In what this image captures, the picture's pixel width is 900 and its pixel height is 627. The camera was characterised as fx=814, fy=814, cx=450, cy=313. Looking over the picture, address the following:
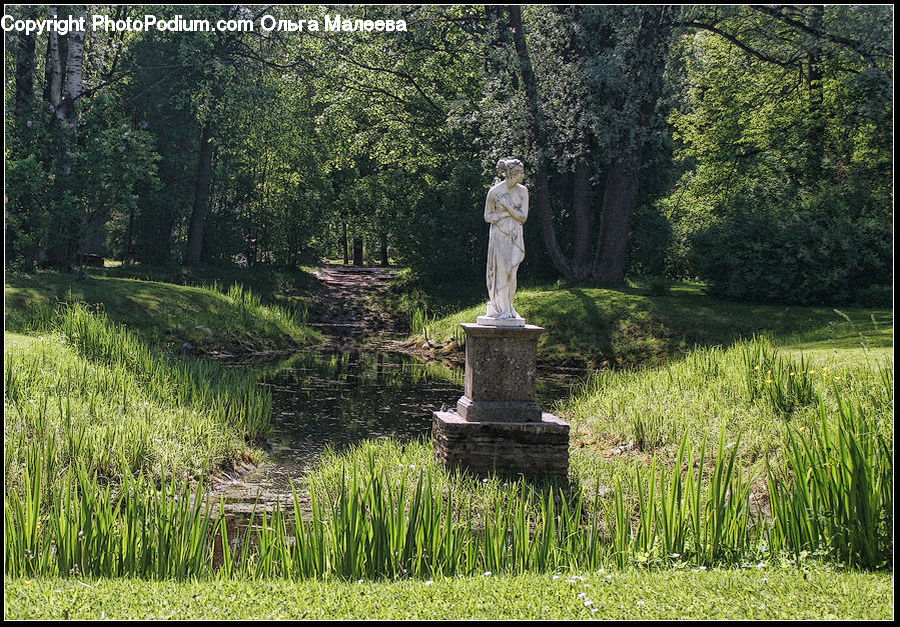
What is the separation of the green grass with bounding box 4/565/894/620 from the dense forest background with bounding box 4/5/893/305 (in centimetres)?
1535

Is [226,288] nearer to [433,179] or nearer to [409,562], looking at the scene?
[433,179]

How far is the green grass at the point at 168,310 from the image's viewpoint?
54.1 feet

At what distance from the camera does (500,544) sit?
5023 mm

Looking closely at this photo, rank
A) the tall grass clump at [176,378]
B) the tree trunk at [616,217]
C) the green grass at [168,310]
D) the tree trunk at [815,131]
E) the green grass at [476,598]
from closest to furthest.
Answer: the green grass at [476,598]
the tall grass clump at [176,378]
the green grass at [168,310]
the tree trunk at [616,217]
the tree trunk at [815,131]

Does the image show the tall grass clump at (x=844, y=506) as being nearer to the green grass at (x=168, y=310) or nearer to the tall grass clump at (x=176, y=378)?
the tall grass clump at (x=176, y=378)

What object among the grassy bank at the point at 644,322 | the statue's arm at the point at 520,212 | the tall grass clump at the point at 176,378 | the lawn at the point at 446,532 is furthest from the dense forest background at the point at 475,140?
the statue's arm at the point at 520,212

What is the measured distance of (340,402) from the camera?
13.1 metres

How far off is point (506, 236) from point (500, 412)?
1991 mm

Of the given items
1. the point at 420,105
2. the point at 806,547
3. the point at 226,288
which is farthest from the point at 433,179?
the point at 806,547

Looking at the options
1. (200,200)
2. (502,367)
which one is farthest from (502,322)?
(200,200)

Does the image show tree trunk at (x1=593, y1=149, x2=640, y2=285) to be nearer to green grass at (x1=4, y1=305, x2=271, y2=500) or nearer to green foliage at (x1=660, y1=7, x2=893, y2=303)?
green foliage at (x1=660, y1=7, x2=893, y2=303)

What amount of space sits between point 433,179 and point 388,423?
17469 millimetres

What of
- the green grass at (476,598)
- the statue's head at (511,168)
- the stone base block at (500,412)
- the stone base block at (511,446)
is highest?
the statue's head at (511,168)

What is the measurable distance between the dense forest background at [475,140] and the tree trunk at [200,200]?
10 centimetres
